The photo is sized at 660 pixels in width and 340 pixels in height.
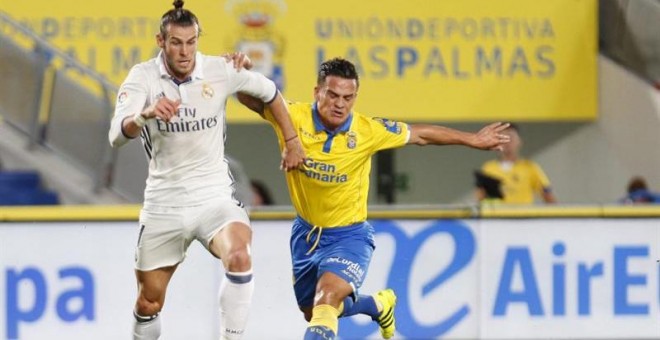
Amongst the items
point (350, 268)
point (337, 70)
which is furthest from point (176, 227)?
point (337, 70)

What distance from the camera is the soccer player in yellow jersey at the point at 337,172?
10.5m

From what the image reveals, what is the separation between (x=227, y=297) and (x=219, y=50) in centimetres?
657

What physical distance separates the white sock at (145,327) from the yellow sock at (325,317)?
0.95m

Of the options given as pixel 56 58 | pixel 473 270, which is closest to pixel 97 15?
pixel 56 58

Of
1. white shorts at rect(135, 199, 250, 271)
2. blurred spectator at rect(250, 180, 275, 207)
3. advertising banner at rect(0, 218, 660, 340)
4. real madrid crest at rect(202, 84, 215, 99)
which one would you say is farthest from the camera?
blurred spectator at rect(250, 180, 275, 207)

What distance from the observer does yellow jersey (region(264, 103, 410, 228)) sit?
35.0ft

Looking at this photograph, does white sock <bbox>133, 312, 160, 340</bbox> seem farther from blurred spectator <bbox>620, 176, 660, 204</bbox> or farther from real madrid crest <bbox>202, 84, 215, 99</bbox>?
blurred spectator <bbox>620, 176, 660, 204</bbox>

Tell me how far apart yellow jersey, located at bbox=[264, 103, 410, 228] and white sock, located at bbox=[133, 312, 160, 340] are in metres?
1.08

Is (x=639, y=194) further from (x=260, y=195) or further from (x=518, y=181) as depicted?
(x=260, y=195)

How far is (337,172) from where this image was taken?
10.7 meters

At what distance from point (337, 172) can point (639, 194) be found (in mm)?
5989

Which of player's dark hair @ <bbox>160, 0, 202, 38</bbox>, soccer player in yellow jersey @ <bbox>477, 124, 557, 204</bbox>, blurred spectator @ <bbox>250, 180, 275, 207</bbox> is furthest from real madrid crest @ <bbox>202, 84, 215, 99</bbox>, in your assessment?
soccer player in yellow jersey @ <bbox>477, 124, 557, 204</bbox>

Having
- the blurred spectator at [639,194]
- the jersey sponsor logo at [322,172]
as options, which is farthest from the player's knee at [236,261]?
the blurred spectator at [639,194]

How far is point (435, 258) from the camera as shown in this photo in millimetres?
13695
